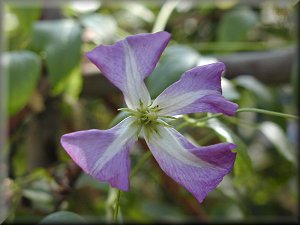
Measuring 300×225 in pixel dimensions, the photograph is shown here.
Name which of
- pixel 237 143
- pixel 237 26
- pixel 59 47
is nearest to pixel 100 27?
pixel 59 47

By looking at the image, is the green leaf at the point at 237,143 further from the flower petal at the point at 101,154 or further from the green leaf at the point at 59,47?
the green leaf at the point at 59,47

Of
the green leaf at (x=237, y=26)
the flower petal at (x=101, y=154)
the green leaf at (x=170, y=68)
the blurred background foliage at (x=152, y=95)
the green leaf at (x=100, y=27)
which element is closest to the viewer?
the flower petal at (x=101, y=154)

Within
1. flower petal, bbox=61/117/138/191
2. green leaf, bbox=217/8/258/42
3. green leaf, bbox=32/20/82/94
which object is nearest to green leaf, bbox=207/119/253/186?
flower petal, bbox=61/117/138/191

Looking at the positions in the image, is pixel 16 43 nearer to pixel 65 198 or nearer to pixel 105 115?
pixel 105 115

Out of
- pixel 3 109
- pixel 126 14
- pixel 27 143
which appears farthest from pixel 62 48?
pixel 126 14

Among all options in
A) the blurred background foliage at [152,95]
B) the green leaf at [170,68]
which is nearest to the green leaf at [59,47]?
the blurred background foliage at [152,95]

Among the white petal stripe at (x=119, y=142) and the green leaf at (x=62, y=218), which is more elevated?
the white petal stripe at (x=119, y=142)

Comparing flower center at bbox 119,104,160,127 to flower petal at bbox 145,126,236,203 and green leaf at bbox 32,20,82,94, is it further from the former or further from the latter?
green leaf at bbox 32,20,82,94

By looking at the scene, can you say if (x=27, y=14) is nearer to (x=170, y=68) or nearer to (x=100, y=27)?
(x=100, y=27)
